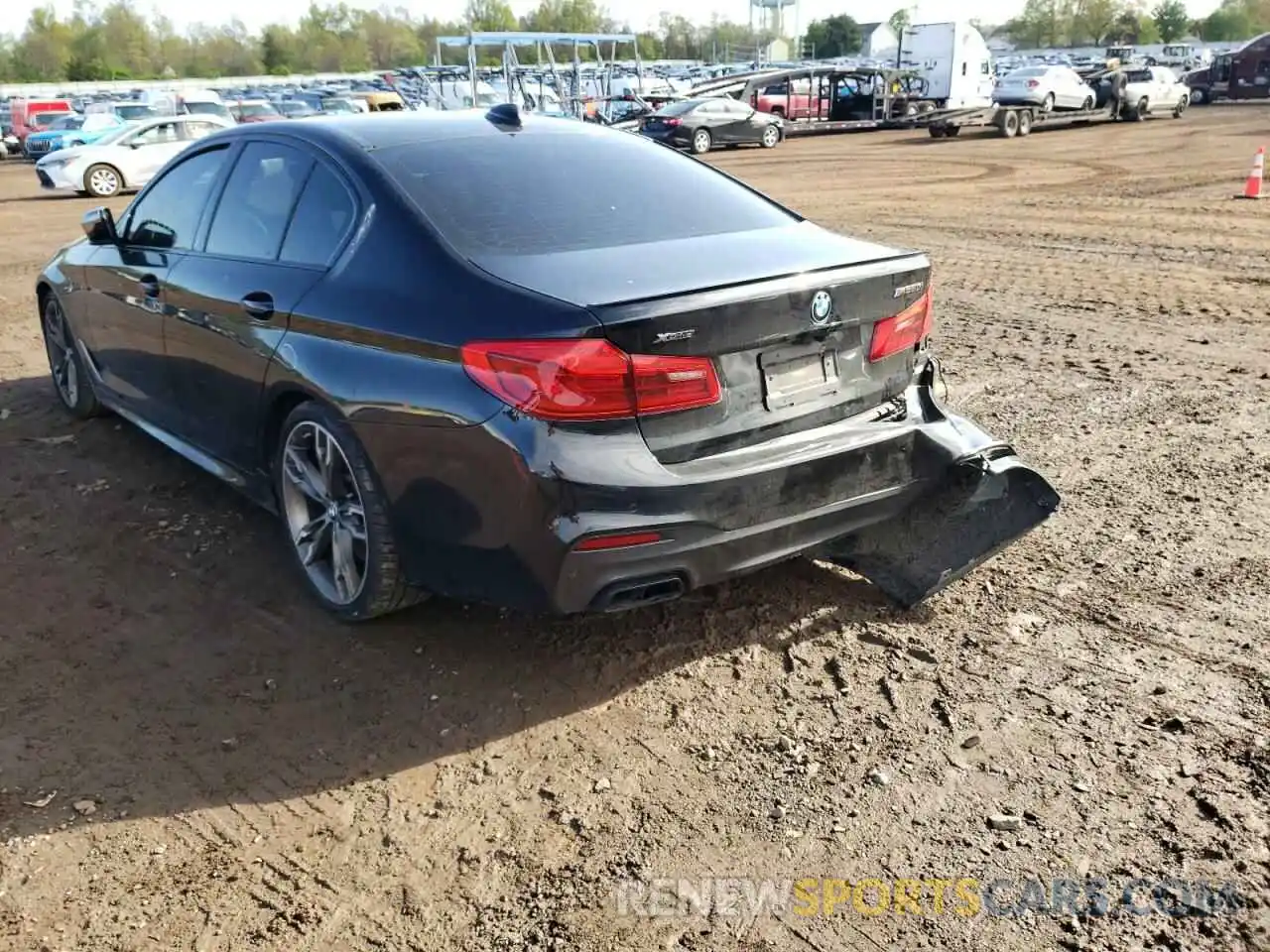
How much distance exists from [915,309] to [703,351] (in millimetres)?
1006

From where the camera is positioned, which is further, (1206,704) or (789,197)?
(789,197)

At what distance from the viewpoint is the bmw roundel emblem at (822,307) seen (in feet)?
10.9

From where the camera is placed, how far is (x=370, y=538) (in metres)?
3.57

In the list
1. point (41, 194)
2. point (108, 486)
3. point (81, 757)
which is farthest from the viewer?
point (41, 194)

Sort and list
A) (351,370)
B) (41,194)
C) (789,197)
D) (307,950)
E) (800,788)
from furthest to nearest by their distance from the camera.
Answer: (41,194) < (789,197) < (351,370) < (800,788) < (307,950)

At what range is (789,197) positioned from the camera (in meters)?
17.0

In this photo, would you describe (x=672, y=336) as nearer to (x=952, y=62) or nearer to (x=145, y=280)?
(x=145, y=280)

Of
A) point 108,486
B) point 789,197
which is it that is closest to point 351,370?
point 108,486

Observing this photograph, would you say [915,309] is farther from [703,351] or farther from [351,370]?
[351,370]

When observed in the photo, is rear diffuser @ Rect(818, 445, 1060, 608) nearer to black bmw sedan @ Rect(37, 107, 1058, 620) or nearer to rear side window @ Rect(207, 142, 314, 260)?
black bmw sedan @ Rect(37, 107, 1058, 620)

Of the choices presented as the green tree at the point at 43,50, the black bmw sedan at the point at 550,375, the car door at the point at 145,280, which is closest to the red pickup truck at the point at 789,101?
the car door at the point at 145,280

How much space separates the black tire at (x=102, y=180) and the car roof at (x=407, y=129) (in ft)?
59.1

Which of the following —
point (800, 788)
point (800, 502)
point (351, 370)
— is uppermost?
point (351, 370)

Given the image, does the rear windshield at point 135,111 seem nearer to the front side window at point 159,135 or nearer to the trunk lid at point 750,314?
the front side window at point 159,135
